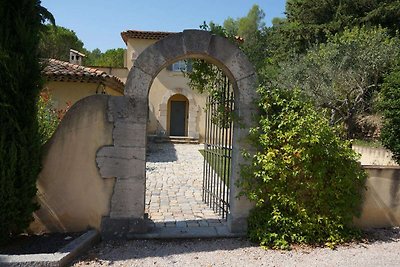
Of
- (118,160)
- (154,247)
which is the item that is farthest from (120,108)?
(154,247)

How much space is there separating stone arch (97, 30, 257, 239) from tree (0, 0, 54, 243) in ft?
3.07

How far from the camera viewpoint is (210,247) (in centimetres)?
436

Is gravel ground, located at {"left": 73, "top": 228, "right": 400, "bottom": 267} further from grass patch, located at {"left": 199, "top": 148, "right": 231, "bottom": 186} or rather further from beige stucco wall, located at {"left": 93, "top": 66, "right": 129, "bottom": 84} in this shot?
beige stucco wall, located at {"left": 93, "top": 66, "right": 129, "bottom": 84}

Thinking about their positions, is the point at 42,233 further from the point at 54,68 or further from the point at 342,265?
the point at 54,68

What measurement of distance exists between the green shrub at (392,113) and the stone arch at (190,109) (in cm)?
1350

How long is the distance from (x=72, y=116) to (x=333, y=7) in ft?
78.3

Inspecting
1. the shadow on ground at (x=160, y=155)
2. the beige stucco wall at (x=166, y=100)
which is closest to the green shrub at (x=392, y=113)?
the shadow on ground at (x=160, y=155)

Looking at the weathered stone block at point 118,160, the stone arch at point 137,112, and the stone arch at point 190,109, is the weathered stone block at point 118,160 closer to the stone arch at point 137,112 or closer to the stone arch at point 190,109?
the stone arch at point 137,112

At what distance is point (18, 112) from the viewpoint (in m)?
3.95

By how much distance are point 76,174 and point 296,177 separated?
10.6 feet

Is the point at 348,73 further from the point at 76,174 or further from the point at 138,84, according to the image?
the point at 76,174

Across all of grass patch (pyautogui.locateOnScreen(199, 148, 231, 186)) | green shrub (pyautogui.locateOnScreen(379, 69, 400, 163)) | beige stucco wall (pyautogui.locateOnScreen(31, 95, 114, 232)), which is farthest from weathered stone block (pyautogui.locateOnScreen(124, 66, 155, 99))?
green shrub (pyautogui.locateOnScreen(379, 69, 400, 163))

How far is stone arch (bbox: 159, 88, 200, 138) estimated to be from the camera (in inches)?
795

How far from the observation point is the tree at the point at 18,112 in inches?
150
